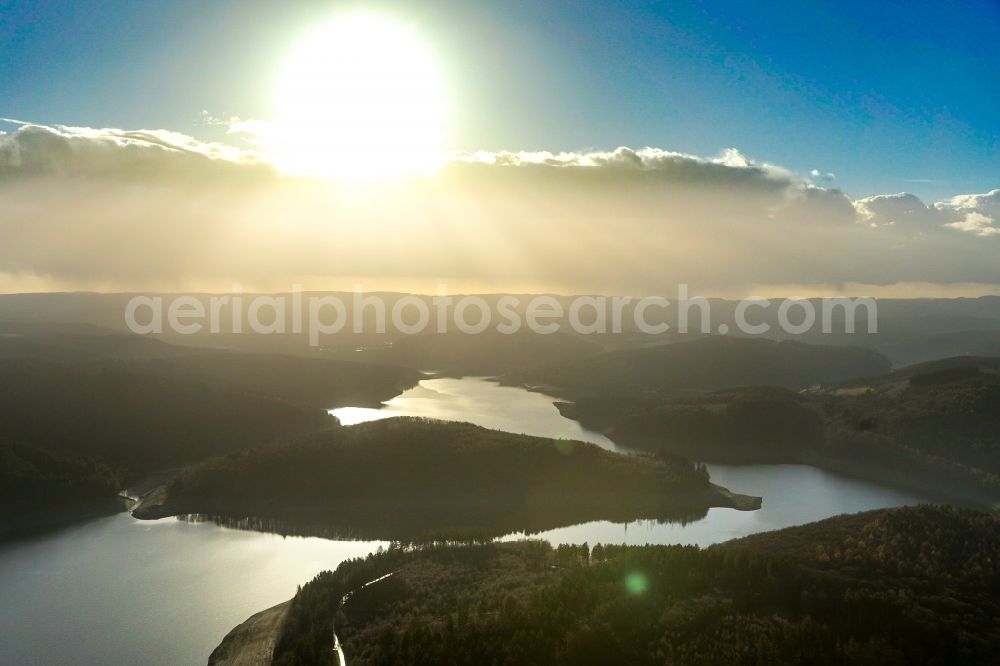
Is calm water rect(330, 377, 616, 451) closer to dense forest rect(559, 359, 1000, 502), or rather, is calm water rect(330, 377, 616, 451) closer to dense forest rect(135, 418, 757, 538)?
dense forest rect(559, 359, 1000, 502)

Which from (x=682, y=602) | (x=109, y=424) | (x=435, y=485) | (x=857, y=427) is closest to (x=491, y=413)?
(x=435, y=485)

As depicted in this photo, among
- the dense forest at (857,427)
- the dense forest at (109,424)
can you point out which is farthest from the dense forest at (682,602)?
the dense forest at (109,424)

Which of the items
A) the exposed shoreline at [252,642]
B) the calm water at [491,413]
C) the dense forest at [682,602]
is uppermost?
the dense forest at [682,602]

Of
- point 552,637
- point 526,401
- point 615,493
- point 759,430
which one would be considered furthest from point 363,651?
point 526,401

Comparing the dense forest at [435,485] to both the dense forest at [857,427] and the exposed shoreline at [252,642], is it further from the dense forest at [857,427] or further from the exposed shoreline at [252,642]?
the dense forest at [857,427]

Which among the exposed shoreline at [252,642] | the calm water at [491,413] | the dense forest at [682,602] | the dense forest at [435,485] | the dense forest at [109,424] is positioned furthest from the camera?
the calm water at [491,413]
